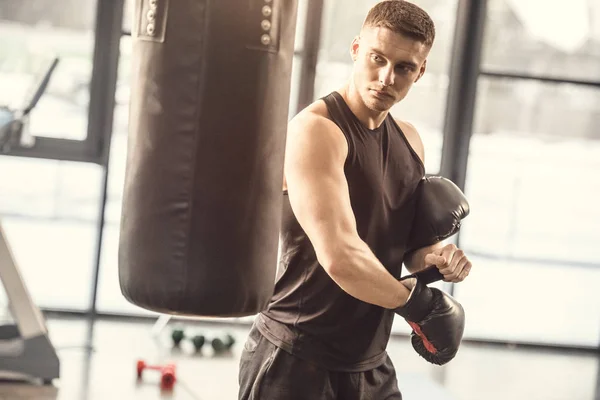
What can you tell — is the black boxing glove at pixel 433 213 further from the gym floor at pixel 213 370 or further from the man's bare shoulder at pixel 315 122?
the gym floor at pixel 213 370

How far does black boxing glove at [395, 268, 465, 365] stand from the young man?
0.04 m

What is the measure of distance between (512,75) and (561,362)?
1.64m

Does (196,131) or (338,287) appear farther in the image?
(338,287)

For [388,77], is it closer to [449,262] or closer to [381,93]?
[381,93]

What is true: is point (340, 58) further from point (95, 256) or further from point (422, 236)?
point (422, 236)

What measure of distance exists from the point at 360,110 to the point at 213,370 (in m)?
2.43

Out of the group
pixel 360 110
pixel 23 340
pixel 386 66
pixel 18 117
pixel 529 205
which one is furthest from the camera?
pixel 529 205

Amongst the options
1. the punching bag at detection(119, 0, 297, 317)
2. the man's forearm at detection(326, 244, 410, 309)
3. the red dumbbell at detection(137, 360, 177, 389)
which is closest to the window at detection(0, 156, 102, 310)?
the red dumbbell at detection(137, 360, 177, 389)

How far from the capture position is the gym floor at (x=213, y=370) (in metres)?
3.80

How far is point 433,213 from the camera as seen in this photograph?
219cm

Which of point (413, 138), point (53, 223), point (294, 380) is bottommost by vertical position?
point (53, 223)

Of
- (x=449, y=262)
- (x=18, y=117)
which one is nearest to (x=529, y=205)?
(x=18, y=117)

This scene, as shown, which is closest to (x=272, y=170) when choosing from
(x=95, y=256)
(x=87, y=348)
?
(x=87, y=348)

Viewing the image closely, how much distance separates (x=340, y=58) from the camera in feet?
16.8
